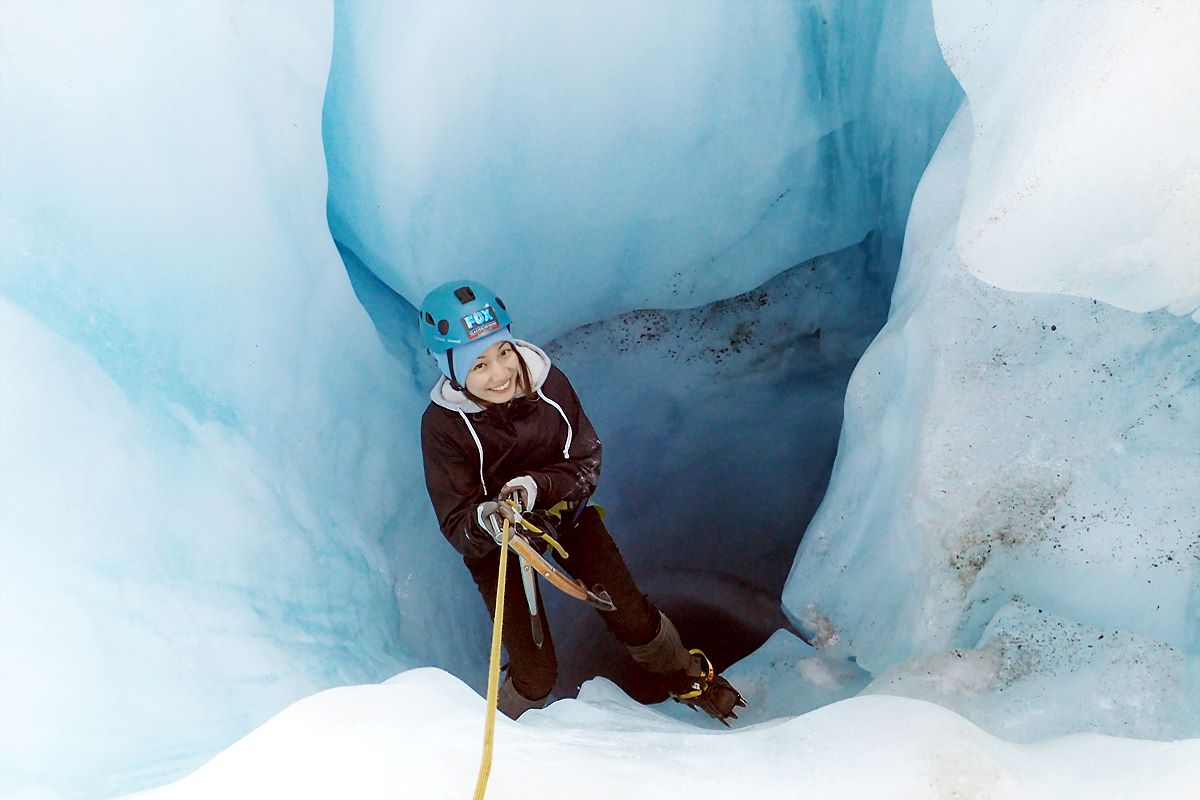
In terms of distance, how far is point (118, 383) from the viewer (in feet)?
3.63

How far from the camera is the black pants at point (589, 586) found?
1.38 metres

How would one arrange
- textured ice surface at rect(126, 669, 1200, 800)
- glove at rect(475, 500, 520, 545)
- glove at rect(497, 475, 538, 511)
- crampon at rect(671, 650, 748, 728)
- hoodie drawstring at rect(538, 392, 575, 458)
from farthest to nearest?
crampon at rect(671, 650, 748, 728), hoodie drawstring at rect(538, 392, 575, 458), glove at rect(497, 475, 538, 511), glove at rect(475, 500, 520, 545), textured ice surface at rect(126, 669, 1200, 800)

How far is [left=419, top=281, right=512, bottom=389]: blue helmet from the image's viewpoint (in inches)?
46.9

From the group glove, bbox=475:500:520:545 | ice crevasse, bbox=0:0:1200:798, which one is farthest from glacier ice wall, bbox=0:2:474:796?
glove, bbox=475:500:520:545

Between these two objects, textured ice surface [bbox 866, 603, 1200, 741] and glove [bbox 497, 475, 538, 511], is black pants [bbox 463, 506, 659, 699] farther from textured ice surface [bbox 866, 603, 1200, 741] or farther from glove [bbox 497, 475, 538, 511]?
textured ice surface [bbox 866, 603, 1200, 741]

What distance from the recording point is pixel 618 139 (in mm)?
1474

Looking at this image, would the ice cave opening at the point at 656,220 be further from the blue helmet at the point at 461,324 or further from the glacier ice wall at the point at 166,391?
the blue helmet at the point at 461,324

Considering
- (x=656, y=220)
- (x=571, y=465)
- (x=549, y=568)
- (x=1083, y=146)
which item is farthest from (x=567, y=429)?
(x=1083, y=146)

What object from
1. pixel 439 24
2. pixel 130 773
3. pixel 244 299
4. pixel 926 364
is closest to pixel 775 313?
pixel 926 364

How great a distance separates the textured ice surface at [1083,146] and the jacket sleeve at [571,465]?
0.64 m

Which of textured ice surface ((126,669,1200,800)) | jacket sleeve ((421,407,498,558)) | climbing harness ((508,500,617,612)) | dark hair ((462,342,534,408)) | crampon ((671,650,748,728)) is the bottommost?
textured ice surface ((126,669,1200,800))

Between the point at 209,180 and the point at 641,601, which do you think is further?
the point at 641,601

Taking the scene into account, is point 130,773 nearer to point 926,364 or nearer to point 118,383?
point 118,383

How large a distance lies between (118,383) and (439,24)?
0.72 m
